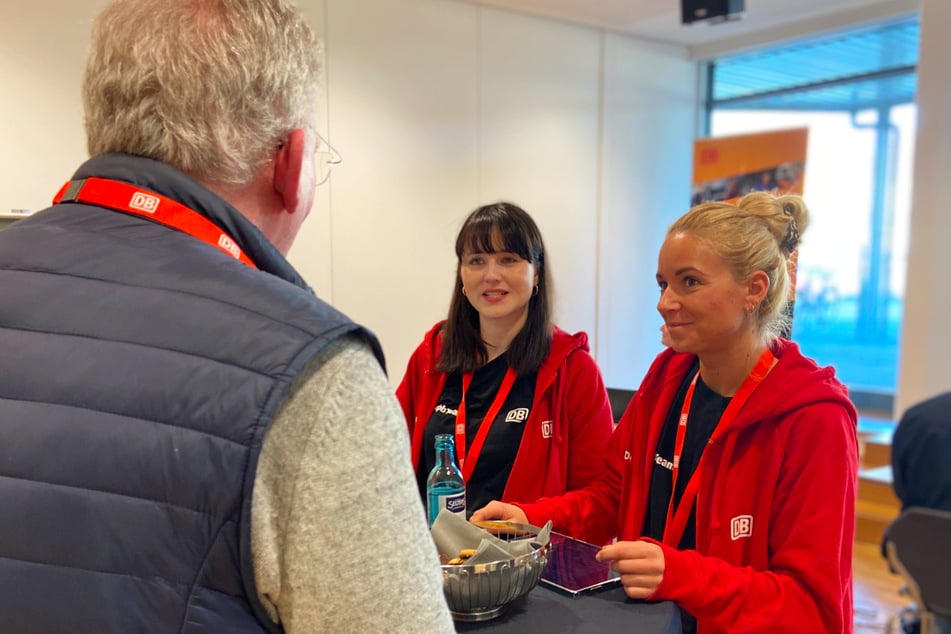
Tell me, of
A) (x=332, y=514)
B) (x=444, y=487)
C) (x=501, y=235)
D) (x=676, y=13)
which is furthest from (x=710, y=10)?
(x=332, y=514)

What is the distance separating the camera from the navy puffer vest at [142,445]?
595mm

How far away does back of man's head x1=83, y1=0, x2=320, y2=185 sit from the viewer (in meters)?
0.71

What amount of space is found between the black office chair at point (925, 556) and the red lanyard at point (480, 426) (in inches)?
40.1

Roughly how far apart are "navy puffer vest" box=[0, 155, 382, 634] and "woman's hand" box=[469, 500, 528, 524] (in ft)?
2.81

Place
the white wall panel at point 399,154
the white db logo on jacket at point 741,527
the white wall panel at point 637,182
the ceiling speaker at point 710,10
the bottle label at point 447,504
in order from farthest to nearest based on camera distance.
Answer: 1. the white wall panel at point 637,182
2. the white wall panel at point 399,154
3. the ceiling speaker at point 710,10
4. the bottle label at point 447,504
5. the white db logo on jacket at point 741,527

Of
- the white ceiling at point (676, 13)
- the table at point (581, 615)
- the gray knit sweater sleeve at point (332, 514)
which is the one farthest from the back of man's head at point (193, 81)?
the white ceiling at point (676, 13)

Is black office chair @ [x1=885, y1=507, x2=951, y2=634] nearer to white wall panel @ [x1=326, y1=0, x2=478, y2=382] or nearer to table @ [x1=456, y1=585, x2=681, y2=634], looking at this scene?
table @ [x1=456, y1=585, x2=681, y2=634]

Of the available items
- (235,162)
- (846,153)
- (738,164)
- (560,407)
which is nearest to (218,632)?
(235,162)

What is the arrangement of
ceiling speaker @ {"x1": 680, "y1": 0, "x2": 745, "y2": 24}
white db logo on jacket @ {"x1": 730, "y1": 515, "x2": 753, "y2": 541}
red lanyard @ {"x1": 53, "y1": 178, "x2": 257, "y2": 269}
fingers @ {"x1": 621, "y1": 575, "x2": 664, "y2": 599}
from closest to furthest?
red lanyard @ {"x1": 53, "y1": 178, "x2": 257, "y2": 269} < fingers @ {"x1": 621, "y1": 575, "x2": 664, "y2": 599} < white db logo on jacket @ {"x1": 730, "y1": 515, "x2": 753, "y2": 541} < ceiling speaker @ {"x1": 680, "y1": 0, "x2": 745, "y2": 24}

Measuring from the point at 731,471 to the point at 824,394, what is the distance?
22cm

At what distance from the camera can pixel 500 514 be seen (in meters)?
1.47

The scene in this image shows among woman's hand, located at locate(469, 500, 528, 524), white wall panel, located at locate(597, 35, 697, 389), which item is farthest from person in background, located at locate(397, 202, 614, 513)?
white wall panel, located at locate(597, 35, 697, 389)

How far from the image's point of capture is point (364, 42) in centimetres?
429

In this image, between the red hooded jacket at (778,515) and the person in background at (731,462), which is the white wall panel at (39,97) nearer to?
the person in background at (731,462)
